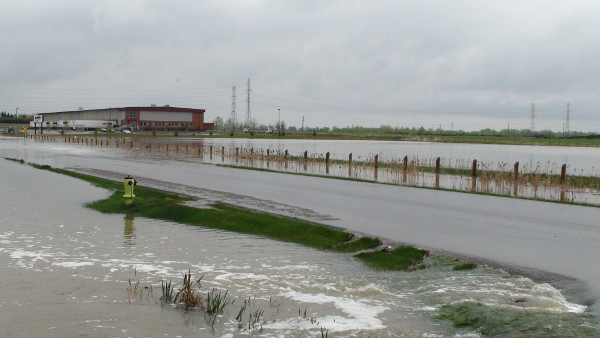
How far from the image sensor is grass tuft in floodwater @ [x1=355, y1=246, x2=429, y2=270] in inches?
462

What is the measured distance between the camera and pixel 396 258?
12.1 meters

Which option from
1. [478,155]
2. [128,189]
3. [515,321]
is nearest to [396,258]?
[515,321]

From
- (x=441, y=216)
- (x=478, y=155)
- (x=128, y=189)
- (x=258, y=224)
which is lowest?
(x=258, y=224)

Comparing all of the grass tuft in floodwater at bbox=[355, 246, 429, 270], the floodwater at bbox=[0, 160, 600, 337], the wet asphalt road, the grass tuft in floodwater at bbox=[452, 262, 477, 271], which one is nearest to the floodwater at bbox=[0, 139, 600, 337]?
the floodwater at bbox=[0, 160, 600, 337]

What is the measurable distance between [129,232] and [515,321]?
33.7 ft

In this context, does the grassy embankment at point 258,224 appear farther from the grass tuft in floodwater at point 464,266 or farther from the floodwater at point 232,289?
the grass tuft in floodwater at point 464,266

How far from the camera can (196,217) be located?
17.0 meters

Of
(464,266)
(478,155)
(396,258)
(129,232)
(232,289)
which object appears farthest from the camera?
(478,155)

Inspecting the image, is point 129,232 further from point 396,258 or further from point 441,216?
point 441,216

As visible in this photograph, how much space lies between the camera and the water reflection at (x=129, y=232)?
13773mm

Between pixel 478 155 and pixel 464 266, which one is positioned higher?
pixel 478 155

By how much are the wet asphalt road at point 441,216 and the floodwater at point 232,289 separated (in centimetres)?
133

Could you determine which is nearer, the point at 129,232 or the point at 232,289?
the point at 232,289

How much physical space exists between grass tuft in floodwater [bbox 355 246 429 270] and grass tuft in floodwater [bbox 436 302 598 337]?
2.76 meters
